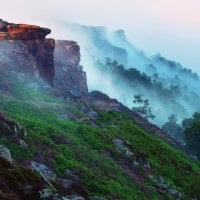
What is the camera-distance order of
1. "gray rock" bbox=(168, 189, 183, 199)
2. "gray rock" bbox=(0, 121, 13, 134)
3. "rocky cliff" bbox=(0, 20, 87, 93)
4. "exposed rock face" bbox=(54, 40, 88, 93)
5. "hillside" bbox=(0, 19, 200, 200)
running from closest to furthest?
"hillside" bbox=(0, 19, 200, 200), "gray rock" bbox=(0, 121, 13, 134), "gray rock" bbox=(168, 189, 183, 199), "rocky cliff" bbox=(0, 20, 87, 93), "exposed rock face" bbox=(54, 40, 88, 93)

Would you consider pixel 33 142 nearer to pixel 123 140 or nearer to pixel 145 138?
pixel 123 140

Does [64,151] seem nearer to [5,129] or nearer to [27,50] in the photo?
[5,129]

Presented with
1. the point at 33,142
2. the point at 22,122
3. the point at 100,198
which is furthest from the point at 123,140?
the point at 100,198

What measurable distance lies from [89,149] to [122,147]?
8.50 meters

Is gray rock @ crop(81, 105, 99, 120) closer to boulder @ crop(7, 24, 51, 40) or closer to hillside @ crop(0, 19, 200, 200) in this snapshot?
hillside @ crop(0, 19, 200, 200)

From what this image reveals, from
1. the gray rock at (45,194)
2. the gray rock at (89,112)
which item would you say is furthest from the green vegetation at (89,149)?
the gray rock at (45,194)

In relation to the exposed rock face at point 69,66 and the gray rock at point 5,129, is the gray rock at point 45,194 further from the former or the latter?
the exposed rock face at point 69,66

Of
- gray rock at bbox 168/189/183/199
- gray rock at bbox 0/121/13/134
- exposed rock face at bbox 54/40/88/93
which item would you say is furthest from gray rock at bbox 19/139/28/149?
exposed rock face at bbox 54/40/88/93

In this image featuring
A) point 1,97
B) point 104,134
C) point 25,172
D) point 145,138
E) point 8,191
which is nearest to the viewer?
point 8,191

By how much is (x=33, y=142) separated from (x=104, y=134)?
58.2 feet

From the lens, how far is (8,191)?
23.3m

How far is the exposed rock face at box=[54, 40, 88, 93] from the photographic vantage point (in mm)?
124312

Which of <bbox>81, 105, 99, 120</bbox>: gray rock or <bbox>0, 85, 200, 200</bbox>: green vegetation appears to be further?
<bbox>81, 105, 99, 120</bbox>: gray rock

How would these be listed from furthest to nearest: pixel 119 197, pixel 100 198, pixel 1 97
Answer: pixel 1 97, pixel 119 197, pixel 100 198
